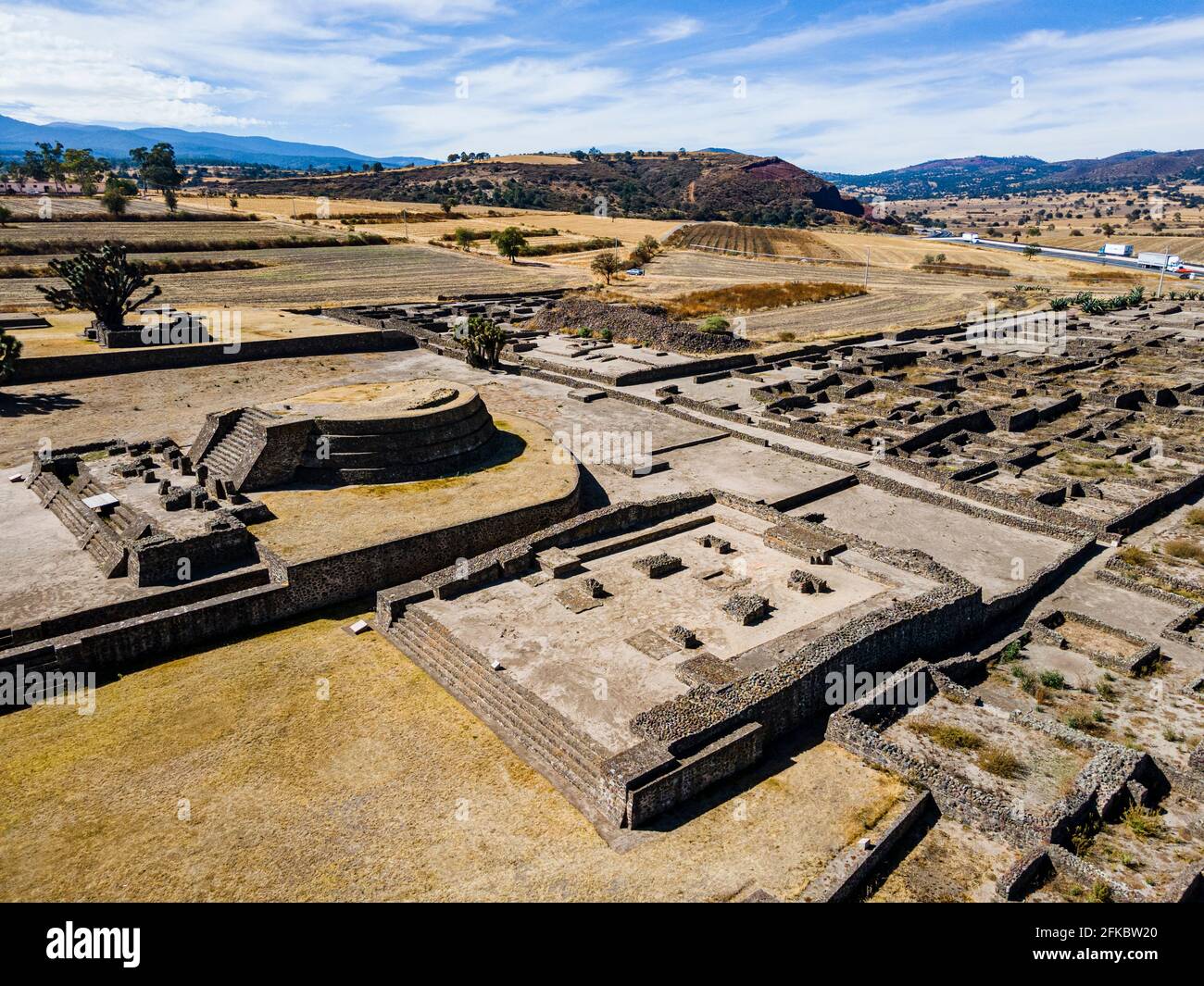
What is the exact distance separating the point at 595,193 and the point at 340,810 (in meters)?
189

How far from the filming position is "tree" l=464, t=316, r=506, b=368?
135ft

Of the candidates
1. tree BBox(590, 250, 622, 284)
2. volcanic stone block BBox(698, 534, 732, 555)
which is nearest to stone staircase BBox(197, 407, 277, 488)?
volcanic stone block BBox(698, 534, 732, 555)

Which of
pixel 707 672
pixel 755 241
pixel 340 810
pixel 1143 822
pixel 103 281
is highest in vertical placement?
pixel 755 241

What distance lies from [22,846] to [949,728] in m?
16.0

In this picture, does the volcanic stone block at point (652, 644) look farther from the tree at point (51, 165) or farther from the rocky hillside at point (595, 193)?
the tree at point (51, 165)

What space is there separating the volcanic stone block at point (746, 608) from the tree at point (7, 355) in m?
33.6

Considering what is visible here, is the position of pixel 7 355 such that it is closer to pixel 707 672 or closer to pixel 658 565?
pixel 658 565

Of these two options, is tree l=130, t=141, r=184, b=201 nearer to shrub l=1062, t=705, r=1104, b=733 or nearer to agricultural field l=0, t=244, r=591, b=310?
agricultural field l=0, t=244, r=591, b=310

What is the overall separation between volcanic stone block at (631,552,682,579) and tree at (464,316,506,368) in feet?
80.4

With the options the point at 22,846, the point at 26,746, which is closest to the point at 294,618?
the point at 26,746

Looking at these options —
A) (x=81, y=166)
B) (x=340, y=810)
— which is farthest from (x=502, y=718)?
(x=81, y=166)

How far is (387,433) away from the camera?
23891 mm

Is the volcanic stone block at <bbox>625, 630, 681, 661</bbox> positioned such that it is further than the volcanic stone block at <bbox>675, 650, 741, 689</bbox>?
Yes
